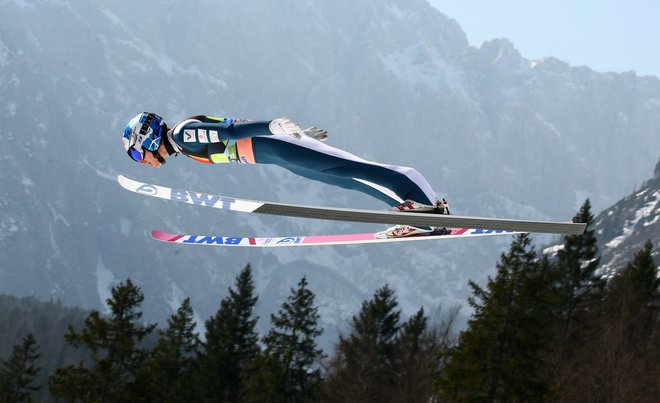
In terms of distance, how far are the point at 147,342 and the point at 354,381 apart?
243 ft

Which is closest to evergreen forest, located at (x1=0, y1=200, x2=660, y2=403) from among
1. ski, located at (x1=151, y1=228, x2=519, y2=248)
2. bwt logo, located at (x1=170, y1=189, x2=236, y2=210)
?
ski, located at (x1=151, y1=228, x2=519, y2=248)

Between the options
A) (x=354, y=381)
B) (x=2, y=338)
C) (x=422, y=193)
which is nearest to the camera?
(x=422, y=193)

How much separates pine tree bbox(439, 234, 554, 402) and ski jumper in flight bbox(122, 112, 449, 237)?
10186 mm

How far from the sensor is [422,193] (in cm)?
648

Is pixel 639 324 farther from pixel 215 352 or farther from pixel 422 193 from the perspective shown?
pixel 422 193

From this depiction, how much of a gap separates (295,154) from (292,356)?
26.8m

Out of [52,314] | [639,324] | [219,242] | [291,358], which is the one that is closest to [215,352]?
[291,358]

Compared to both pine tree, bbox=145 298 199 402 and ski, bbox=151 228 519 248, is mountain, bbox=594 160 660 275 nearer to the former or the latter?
pine tree, bbox=145 298 199 402

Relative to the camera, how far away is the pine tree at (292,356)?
3148 cm

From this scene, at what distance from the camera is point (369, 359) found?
33.1 m

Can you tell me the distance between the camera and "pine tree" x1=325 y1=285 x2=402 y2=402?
1196 inches

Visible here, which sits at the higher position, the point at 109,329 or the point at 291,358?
the point at 291,358

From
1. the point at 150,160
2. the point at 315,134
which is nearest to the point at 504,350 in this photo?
the point at 150,160

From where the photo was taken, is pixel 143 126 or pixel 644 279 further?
pixel 644 279
